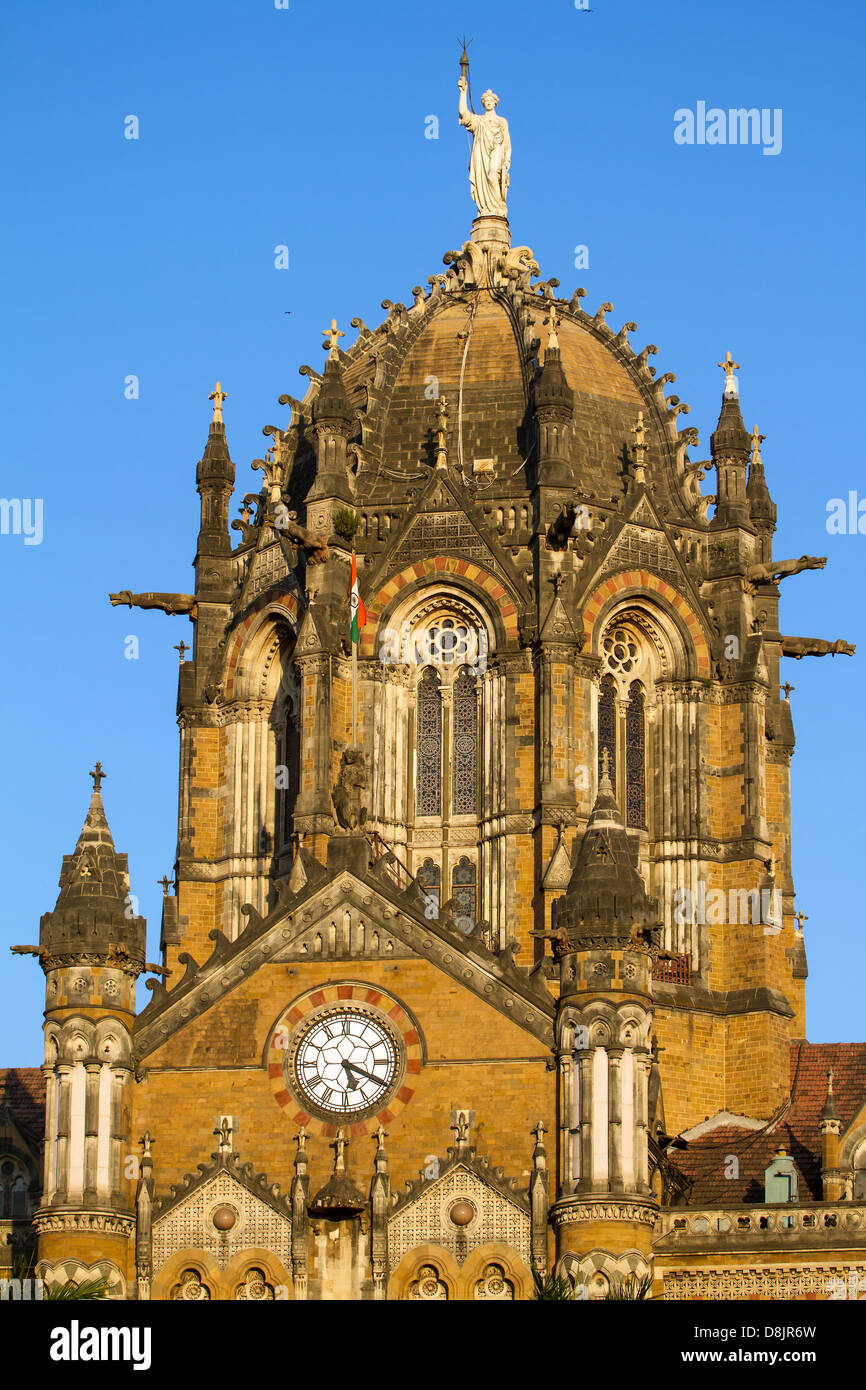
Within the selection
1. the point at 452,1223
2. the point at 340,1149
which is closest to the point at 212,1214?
the point at 340,1149

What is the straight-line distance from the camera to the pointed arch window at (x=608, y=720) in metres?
66.4

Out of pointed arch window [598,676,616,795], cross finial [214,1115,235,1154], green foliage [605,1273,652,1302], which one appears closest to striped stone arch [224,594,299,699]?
pointed arch window [598,676,616,795]

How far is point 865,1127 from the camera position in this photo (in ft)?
199

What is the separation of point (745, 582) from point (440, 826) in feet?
29.2

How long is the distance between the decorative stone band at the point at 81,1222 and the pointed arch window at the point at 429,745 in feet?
44.4

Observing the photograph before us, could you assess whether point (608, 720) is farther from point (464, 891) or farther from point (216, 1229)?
point (216, 1229)

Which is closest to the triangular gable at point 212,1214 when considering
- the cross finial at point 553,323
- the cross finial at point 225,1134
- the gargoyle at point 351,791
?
the cross finial at point 225,1134

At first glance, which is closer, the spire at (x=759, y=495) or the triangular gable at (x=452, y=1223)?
the triangular gable at (x=452, y=1223)

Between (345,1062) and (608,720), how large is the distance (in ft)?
41.5

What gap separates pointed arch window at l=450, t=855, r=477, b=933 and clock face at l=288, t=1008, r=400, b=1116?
7.54m

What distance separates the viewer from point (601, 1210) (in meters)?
53.9

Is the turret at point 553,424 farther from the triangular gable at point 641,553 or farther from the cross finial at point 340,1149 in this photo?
the cross finial at point 340,1149

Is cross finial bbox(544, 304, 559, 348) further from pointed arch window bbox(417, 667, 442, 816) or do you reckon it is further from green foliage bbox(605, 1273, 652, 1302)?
green foliage bbox(605, 1273, 652, 1302)

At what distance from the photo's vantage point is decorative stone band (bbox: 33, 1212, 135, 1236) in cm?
5566
